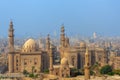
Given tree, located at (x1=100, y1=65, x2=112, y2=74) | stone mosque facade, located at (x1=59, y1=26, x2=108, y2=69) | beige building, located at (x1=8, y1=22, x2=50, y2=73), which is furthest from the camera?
stone mosque facade, located at (x1=59, y1=26, x2=108, y2=69)

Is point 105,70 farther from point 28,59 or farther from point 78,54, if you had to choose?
point 28,59

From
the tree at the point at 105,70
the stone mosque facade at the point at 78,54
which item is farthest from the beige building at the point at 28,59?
the tree at the point at 105,70

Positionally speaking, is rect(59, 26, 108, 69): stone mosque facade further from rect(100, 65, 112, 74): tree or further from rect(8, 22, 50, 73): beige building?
rect(100, 65, 112, 74): tree

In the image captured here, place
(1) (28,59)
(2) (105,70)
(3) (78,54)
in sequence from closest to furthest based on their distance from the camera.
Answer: (2) (105,70) < (1) (28,59) < (3) (78,54)

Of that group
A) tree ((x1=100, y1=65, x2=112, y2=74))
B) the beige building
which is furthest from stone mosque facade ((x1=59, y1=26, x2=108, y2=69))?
tree ((x1=100, y1=65, x2=112, y2=74))

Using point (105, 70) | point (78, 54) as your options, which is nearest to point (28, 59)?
point (78, 54)

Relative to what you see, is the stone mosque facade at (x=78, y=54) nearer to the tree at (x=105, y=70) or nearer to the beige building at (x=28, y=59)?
the beige building at (x=28, y=59)

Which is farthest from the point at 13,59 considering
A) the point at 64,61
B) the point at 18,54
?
the point at 64,61

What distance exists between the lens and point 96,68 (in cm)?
3384

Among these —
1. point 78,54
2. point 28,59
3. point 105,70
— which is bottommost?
point 105,70

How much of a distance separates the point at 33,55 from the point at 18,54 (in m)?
1.27

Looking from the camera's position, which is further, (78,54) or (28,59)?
(78,54)

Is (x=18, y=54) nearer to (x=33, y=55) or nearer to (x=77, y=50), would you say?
(x=33, y=55)

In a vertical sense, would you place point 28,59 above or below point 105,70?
above
